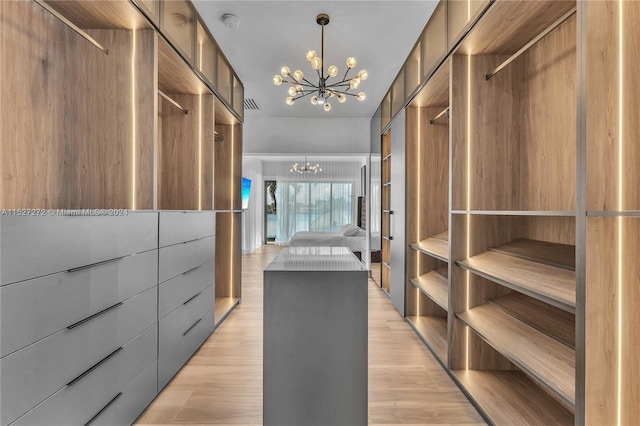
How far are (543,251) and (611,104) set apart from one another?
3.17ft

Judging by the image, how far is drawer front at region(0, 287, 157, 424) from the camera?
0.96 metres

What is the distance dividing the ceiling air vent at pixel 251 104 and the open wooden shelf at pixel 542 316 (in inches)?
162

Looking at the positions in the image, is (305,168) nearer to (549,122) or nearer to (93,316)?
(549,122)

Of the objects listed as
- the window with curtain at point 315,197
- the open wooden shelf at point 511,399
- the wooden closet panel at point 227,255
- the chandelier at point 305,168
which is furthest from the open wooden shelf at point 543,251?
the window with curtain at point 315,197

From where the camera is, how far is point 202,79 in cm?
254

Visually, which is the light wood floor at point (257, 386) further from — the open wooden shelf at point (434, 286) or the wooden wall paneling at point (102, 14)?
the wooden wall paneling at point (102, 14)

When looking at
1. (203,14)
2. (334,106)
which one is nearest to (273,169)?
(334,106)

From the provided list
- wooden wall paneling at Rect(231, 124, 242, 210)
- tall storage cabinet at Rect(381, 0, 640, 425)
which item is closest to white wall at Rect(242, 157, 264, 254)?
wooden wall paneling at Rect(231, 124, 242, 210)

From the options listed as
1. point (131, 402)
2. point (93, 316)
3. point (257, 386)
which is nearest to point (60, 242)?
point (93, 316)

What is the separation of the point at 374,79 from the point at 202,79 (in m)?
2.28

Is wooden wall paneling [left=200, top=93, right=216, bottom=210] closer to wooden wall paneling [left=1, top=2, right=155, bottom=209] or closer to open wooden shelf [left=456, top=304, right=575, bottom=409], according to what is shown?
wooden wall paneling [left=1, top=2, right=155, bottom=209]

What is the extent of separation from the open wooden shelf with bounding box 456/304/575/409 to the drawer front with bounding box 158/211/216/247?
190 centimetres

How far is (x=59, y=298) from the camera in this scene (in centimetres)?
113

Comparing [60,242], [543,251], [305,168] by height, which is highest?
[305,168]
